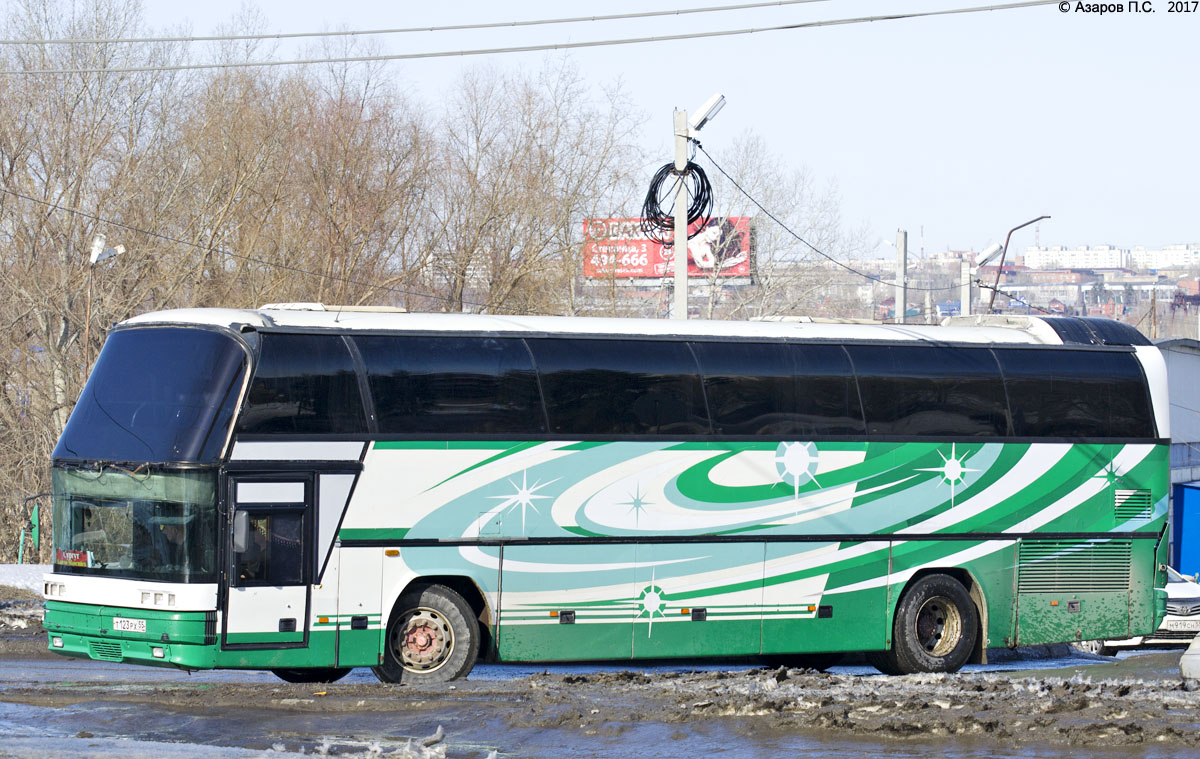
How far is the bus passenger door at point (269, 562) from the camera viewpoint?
12734 mm

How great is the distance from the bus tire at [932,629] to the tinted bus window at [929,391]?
66.7 inches

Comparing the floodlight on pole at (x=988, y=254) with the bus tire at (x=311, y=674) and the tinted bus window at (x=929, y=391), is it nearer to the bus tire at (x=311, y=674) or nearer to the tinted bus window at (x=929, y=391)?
the tinted bus window at (x=929, y=391)

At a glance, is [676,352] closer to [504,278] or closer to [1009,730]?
[1009,730]

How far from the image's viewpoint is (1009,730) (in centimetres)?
1065

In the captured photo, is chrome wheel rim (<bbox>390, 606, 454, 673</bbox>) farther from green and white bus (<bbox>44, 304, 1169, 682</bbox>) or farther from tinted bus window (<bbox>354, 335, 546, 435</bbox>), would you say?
tinted bus window (<bbox>354, 335, 546, 435</bbox>)

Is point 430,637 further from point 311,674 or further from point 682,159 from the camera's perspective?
point 682,159

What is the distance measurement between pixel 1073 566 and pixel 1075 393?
1.93 metres

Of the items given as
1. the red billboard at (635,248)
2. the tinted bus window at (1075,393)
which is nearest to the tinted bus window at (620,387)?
the tinted bus window at (1075,393)

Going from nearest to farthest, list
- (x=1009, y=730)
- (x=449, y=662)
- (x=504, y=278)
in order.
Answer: (x=1009, y=730) < (x=449, y=662) < (x=504, y=278)

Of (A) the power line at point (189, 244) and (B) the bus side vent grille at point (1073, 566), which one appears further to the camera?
(A) the power line at point (189, 244)

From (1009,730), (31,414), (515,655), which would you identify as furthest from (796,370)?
(31,414)

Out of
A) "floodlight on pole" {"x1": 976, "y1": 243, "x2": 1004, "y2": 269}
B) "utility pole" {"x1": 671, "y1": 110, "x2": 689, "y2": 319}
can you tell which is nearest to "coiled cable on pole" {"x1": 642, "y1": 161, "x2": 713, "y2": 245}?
"utility pole" {"x1": 671, "y1": 110, "x2": 689, "y2": 319}

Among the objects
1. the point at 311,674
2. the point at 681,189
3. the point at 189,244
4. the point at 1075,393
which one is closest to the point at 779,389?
the point at 1075,393

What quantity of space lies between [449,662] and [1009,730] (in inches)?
210
